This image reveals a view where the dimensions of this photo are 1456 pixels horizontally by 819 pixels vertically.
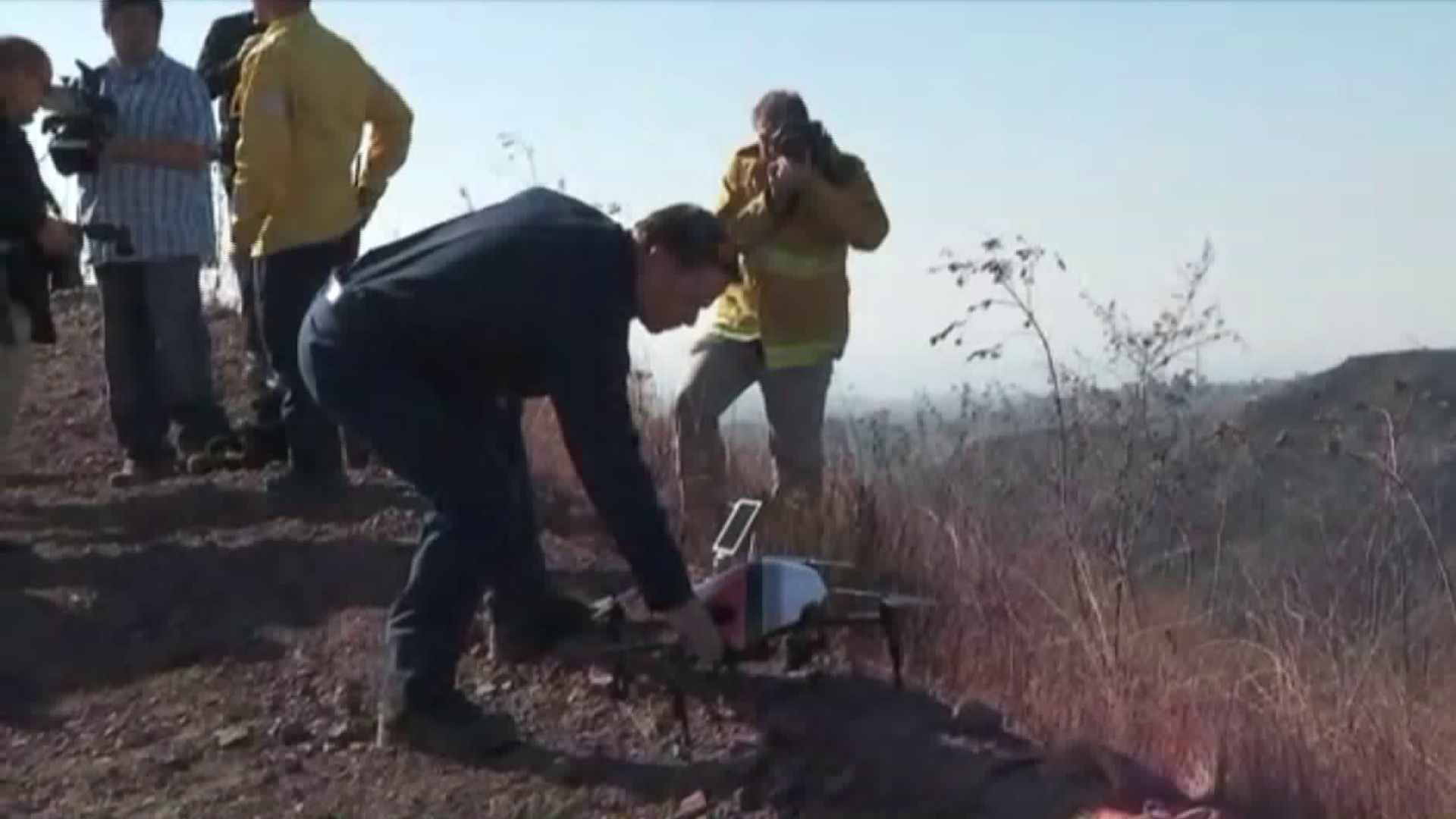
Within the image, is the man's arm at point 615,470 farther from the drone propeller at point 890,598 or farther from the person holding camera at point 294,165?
the person holding camera at point 294,165

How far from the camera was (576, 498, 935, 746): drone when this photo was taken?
5.88m

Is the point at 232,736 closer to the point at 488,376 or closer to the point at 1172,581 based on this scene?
the point at 488,376

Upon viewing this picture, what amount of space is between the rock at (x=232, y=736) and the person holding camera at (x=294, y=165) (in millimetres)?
1641

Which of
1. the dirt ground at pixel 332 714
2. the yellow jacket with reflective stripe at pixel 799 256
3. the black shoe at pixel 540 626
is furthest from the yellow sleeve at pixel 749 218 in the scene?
the black shoe at pixel 540 626

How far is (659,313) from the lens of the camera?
564cm

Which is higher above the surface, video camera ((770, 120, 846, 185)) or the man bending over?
video camera ((770, 120, 846, 185))

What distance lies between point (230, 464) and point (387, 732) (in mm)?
3032

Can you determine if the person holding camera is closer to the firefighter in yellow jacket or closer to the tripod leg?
the firefighter in yellow jacket

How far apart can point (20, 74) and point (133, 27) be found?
2.73ft

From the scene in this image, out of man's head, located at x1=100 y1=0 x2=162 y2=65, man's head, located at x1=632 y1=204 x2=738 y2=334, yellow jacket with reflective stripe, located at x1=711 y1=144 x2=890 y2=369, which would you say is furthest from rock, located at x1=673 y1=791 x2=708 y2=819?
man's head, located at x1=100 y1=0 x2=162 y2=65

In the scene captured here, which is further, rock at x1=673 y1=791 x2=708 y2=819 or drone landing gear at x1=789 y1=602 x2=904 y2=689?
drone landing gear at x1=789 y1=602 x2=904 y2=689

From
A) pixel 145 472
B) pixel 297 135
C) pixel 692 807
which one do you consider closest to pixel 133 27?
pixel 297 135

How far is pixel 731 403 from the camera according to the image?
338 inches

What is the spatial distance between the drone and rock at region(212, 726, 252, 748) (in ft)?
3.09
